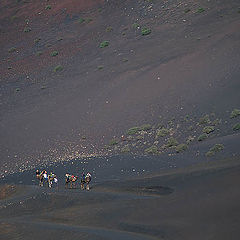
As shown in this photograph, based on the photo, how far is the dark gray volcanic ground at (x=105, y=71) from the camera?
42.9 meters

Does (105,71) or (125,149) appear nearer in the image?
(125,149)

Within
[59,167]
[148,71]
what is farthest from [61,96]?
[59,167]

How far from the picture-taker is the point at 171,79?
47.1 m

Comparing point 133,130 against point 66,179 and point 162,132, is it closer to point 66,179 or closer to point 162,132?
point 162,132

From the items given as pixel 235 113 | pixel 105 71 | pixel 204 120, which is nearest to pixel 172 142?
pixel 204 120

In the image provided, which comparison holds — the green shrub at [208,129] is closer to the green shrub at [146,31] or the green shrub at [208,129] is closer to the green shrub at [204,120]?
the green shrub at [204,120]

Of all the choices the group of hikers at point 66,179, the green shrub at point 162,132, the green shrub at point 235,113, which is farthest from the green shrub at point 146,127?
the group of hikers at point 66,179

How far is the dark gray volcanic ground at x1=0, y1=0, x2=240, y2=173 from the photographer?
42906mm

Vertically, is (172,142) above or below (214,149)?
below

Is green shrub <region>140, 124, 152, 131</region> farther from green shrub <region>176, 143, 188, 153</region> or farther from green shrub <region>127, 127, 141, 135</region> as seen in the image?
green shrub <region>176, 143, 188, 153</region>

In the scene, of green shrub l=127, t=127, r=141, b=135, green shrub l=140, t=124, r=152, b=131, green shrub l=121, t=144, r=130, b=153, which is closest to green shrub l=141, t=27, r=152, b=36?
green shrub l=140, t=124, r=152, b=131

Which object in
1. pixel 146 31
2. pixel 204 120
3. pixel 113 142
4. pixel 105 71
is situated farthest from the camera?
pixel 146 31

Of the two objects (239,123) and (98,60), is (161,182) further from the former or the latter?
(98,60)

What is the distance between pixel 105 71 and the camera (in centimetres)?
5219
